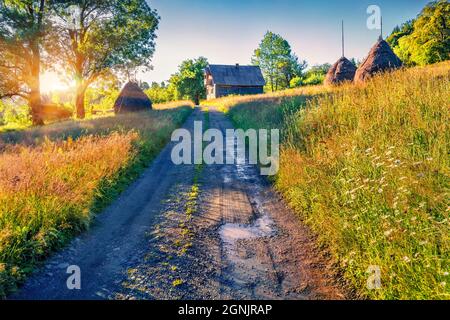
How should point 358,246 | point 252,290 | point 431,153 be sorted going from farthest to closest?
point 431,153, point 358,246, point 252,290

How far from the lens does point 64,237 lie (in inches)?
187

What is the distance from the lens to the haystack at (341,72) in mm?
19656

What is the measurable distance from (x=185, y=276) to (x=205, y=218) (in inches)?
72.1

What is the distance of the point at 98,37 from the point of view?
2619 cm

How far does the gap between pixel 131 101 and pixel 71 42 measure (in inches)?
283

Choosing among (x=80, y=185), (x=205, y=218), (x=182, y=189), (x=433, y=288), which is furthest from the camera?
(x=182, y=189)

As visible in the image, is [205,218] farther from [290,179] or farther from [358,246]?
[358,246]

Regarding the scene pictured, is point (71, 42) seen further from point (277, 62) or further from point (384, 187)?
point (277, 62)

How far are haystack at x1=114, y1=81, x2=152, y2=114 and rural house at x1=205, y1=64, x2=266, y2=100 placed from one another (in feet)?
72.9

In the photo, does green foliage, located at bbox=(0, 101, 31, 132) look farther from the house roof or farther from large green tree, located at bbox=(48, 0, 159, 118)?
the house roof

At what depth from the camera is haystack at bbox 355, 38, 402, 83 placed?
1520 cm

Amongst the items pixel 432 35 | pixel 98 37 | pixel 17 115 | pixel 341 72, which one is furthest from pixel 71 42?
pixel 432 35

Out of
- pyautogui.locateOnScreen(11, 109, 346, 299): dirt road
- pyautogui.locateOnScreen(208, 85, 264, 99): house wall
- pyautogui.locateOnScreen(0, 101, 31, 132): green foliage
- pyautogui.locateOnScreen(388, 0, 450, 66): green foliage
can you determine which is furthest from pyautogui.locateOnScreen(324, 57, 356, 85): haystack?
pyautogui.locateOnScreen(208, 85, 264, 99): house wall

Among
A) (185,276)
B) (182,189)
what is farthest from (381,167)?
(182,189)
